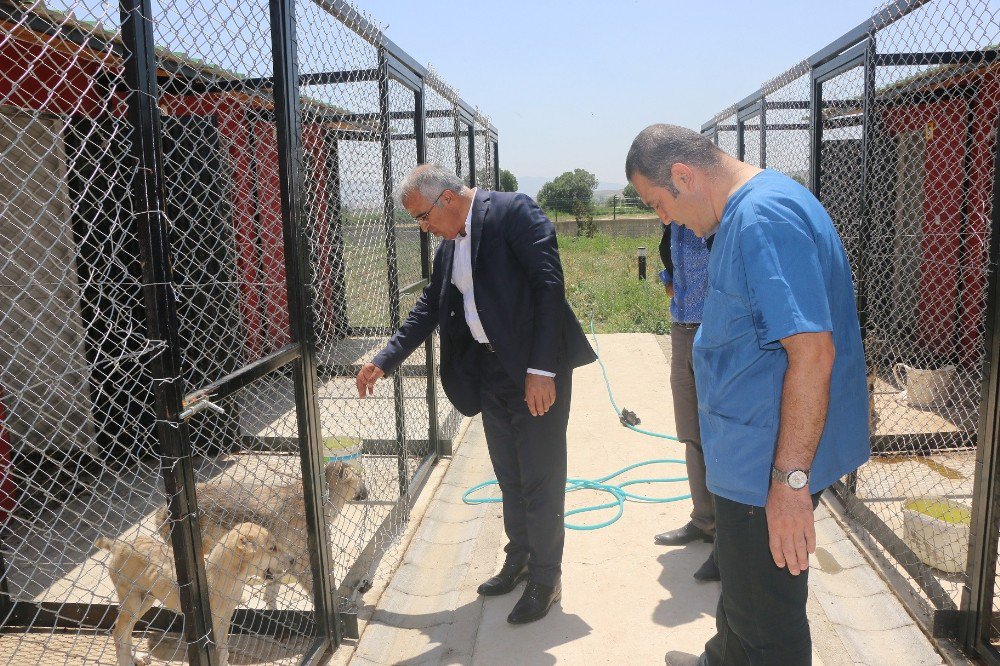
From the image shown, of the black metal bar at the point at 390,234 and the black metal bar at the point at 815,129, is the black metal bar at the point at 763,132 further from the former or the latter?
the black metal bar at the point at 390,234

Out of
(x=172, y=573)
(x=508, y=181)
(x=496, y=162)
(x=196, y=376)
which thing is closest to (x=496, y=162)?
(x=496, y=162)

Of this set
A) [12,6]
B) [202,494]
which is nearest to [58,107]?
[12,6]

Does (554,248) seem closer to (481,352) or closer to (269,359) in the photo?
(481,352)

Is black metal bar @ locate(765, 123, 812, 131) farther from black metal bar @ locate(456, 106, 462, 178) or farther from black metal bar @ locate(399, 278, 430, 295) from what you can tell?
black metal bar @ locate(399, 278, 430, 295)

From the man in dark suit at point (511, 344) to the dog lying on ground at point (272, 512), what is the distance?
0.63 metres

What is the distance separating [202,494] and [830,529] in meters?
3.33

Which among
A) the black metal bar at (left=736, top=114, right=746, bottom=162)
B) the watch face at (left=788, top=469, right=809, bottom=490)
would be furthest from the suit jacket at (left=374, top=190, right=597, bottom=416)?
the black metal bar at (left=736, top=114, right=746, bottom=162)

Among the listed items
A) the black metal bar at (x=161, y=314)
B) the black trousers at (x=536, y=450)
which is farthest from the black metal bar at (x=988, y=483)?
the black metal bar at (x=161, y=314)

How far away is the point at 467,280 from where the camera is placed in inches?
124

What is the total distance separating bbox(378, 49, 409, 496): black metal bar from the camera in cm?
391

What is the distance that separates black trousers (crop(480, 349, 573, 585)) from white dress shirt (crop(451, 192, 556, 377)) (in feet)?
0.41

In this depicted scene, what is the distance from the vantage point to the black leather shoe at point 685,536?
3.78 metres

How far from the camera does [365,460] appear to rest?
5.37 metres

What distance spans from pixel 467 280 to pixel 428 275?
2098mm
